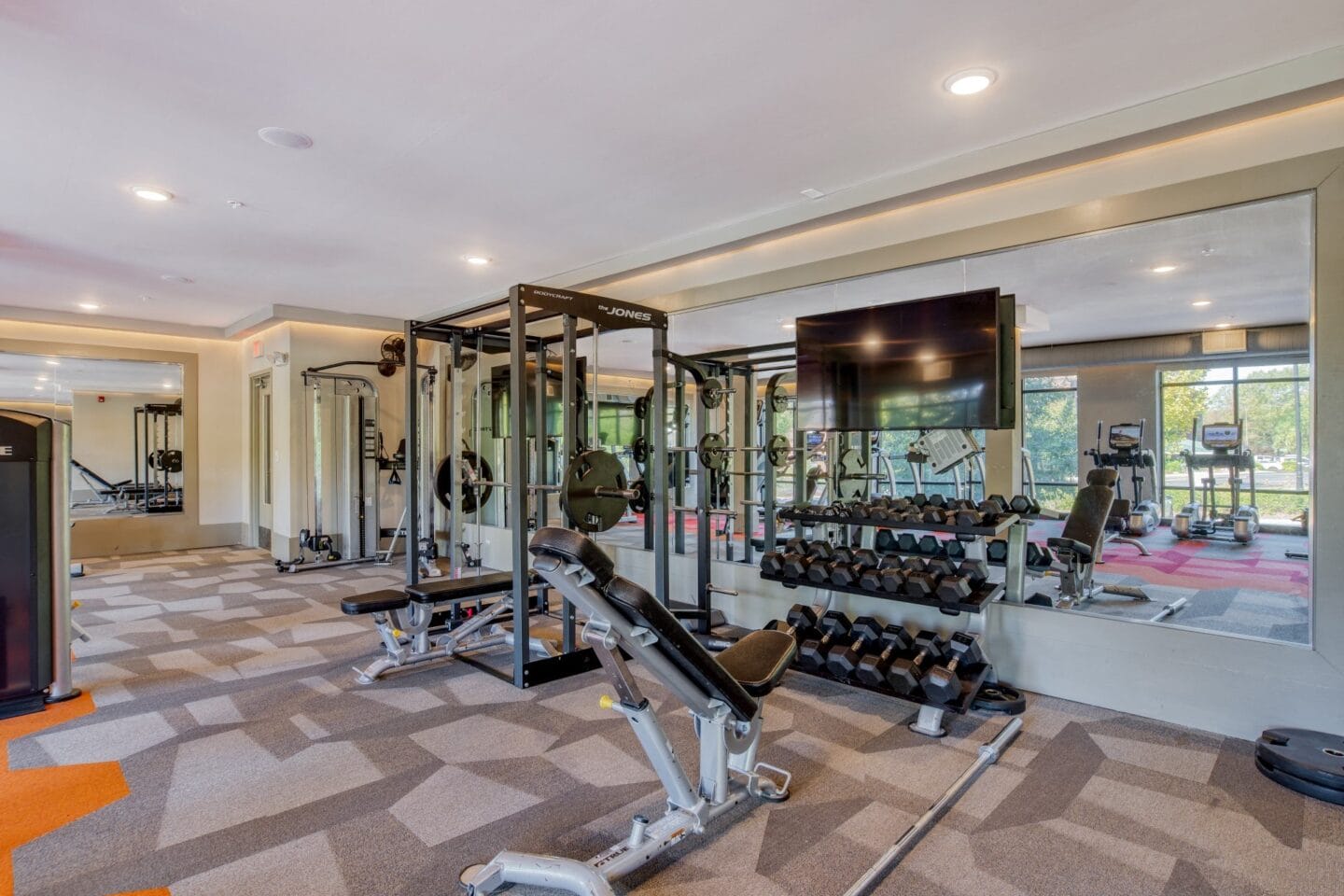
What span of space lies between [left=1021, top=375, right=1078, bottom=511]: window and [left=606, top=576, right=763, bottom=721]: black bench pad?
7.81 feet

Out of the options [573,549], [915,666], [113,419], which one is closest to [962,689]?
[915,666]

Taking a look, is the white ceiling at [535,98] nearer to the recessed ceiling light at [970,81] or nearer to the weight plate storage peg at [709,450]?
the recessed ceiling light at [970,81]

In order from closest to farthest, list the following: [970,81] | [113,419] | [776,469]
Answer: [970,81] → [776,469] → [113,419]

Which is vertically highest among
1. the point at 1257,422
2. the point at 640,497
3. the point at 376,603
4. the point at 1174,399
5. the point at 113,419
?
the point at 113,419

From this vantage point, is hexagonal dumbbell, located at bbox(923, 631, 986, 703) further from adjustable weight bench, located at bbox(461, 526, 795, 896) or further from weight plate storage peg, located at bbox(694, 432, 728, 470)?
weight plate storage peg, located at bbox(694, 432, 728, 470)

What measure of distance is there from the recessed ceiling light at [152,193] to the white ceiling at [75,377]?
15.8 feet

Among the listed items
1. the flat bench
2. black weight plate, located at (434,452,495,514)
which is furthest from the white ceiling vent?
black weight plate, located at (434,452,495,514)

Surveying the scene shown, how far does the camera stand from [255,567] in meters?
6.68

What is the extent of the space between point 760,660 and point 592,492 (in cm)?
160

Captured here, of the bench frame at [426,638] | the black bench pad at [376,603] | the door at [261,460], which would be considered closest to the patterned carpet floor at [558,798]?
the bench frame at [426,638]

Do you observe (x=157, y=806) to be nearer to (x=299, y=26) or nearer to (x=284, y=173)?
(x=299, y=26)

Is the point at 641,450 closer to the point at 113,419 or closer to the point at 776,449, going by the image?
the point at 776,449

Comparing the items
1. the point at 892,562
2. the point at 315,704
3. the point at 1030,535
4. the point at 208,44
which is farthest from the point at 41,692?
the point at 1030,535

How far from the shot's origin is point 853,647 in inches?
129
